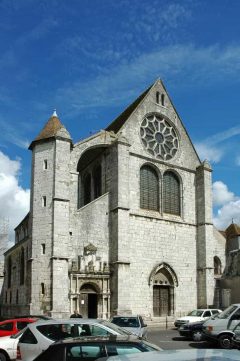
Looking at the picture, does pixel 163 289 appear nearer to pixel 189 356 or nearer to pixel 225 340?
pixel 225 340

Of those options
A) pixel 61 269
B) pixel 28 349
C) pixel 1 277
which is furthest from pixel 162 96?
pixel 28 349

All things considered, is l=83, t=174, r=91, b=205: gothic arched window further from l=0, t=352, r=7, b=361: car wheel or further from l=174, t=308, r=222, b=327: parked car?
l=0, t=352, r=7, b=361: car wheel

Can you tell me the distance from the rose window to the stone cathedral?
83mm

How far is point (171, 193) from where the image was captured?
3406 cm

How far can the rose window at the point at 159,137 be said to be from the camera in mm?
33719

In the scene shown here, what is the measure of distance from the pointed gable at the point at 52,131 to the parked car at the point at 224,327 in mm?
15698

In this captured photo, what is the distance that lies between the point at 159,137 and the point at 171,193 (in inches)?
168

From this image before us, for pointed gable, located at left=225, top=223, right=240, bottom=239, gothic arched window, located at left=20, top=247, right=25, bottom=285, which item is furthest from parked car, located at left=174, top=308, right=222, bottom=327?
pointed gable, located at left=225, top=223, right=240, bottom=239

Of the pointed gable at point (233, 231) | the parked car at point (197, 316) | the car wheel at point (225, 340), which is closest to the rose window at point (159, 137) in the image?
the pointed gable at point (233, 231)

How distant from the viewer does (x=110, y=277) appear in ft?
95.0

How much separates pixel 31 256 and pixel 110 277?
515 centimetres

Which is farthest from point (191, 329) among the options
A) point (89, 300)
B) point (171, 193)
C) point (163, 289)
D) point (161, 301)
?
point (171, 193)

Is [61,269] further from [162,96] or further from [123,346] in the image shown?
[123,346]

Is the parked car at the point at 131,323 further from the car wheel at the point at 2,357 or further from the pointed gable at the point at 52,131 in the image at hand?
the pointed gable at the point at 52,131
